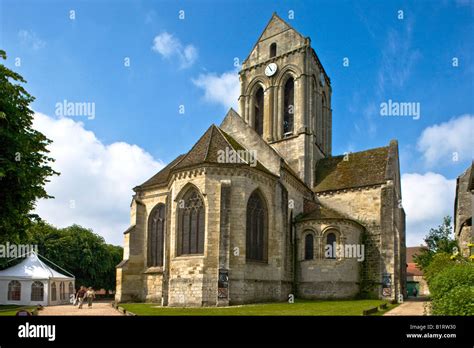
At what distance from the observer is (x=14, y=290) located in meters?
34.2

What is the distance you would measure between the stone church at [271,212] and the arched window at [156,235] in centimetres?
8

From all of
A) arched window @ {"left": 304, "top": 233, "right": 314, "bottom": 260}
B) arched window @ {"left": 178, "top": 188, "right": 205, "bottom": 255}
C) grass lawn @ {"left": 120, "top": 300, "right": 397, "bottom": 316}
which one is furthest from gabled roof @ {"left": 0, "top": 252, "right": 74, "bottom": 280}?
arched window @ {"left": 304, "top": 233, "right": 314, "bottom": 260}

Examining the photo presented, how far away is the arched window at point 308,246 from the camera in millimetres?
30791

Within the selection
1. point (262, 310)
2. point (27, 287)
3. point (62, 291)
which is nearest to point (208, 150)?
point (262, 310)

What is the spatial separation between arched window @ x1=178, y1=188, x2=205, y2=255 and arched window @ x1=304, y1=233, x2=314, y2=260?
9579 mm

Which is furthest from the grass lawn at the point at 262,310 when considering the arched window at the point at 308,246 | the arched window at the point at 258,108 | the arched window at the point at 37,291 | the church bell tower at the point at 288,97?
the arched window at the point at 258,108

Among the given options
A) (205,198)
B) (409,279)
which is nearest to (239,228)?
(205,198)

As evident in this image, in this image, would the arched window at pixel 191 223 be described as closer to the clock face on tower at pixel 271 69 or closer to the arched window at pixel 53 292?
the arched window at pixel 53 292

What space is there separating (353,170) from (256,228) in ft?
46.6

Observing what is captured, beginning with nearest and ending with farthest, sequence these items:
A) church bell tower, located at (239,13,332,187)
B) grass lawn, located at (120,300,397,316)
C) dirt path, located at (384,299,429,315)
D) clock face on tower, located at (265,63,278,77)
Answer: grass lawn, located at (120,300,397,316)
dirt path, located at (384,299,429,315)
church bell tower, located at (239,13,332,187)
clock face on tower, located at (265,63,278,77)

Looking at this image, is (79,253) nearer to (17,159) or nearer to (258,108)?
(258,108)

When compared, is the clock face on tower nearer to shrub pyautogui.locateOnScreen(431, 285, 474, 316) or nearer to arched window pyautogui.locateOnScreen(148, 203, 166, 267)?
arched window pyautogui.locateOnScreen(148, 203, 166, 267)

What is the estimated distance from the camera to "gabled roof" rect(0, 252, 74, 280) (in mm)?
34344
